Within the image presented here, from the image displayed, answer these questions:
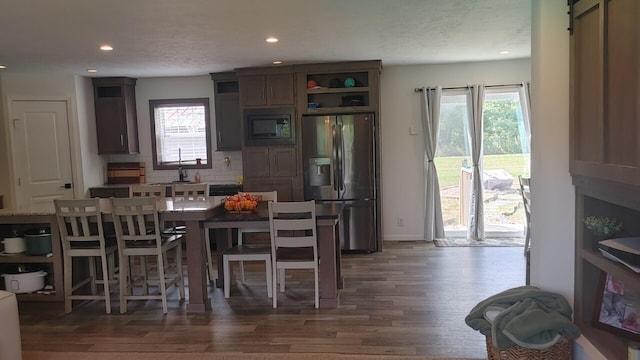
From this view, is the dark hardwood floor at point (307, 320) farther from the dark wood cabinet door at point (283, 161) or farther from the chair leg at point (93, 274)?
the dark wood cabinet door at point (283, 161)

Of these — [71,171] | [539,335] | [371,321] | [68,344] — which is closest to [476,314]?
[539,335]

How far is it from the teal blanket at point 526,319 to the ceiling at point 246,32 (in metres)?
2.17

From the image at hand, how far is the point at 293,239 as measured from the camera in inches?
151

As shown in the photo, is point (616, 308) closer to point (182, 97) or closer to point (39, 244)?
point (39, 244)

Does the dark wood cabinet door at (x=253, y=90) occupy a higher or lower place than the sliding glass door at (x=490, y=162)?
higher

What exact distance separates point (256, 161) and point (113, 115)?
7.66ft

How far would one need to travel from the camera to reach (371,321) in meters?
3.62

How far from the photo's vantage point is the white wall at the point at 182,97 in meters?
6.92

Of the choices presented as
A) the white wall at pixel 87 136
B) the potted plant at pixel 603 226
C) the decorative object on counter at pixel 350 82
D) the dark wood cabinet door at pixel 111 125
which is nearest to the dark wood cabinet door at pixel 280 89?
the decorative object on counter at pixel 350 82

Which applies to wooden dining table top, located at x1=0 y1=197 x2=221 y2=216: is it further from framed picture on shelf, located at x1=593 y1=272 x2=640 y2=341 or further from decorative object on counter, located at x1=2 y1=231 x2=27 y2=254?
framed picture on shelf, located at x1=593 y1=272 x2=640 y2=341

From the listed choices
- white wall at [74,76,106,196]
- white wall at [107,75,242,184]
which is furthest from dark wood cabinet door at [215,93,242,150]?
white wall at [74,76,106,196]

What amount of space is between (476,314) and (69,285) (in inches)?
133

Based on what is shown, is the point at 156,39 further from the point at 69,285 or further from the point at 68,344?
the point at 68,344

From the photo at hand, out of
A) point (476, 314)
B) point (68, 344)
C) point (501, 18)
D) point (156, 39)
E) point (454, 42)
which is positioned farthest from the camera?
point (454, 42)
